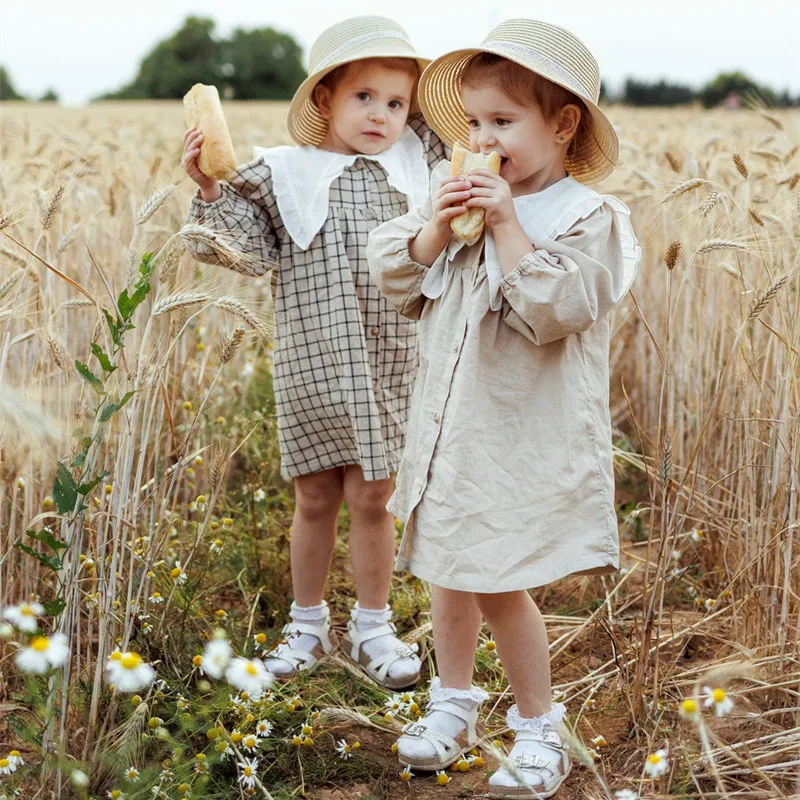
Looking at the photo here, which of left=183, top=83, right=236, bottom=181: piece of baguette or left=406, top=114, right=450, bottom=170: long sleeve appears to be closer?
left=183, top=83, right=236, bottom=181: piece of baguette

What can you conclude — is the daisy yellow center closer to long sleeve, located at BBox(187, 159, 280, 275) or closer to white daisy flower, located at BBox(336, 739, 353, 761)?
white daisy flower, located at BBox(336, 739, 353, 761)

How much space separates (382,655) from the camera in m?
2.49

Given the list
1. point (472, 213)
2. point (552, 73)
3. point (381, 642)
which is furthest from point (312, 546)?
point (552, 73)

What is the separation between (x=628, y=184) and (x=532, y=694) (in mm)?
2525

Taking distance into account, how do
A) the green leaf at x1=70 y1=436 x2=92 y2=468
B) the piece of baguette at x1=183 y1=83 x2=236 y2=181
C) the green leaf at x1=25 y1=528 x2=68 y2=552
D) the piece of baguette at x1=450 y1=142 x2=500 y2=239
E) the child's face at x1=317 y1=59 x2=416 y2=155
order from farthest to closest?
the child's face at x1=317 y1=59 x2=416 y2=155 < the piece of baguette at x1=183 y1=83 x2=236 y2=181 < the piece of baguette at x1=450 y1=142 x2=500 y2=239 < the green leaf at x1=70 y1=436 x2=92 y2=468 < the green leaf at x1=25 y1=528 x2=68 y2=552

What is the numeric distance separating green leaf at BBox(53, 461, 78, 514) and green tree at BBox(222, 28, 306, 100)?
60.2 m

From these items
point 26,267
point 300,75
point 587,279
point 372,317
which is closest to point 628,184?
point 372,317

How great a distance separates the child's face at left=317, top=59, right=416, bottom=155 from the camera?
2.34 m

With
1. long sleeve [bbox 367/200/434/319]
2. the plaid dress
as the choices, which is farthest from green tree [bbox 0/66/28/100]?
long sleeve [bbox 367/200/434/319]

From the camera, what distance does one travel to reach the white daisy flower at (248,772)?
71.1 inches

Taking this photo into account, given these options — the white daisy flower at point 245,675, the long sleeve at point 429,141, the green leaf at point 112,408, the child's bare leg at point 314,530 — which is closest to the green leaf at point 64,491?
the green leaf at point 112,408

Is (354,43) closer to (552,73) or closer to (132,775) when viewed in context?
(552,73)

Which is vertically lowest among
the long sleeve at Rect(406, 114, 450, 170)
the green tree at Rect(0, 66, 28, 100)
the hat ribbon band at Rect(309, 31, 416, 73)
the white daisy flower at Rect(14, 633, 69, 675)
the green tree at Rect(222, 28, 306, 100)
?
the white daisy flower at Rect(14, 633, 69, 675)

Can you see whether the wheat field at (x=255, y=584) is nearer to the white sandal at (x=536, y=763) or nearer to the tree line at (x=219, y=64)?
the white sandal at (x=536, y=763)
